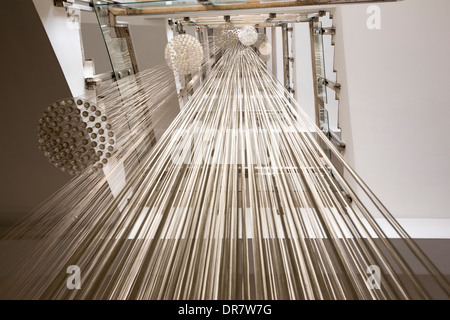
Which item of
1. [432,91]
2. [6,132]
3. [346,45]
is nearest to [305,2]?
[346,45]

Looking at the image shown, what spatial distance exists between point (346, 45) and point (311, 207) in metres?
1.91

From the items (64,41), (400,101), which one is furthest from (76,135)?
(400,101)

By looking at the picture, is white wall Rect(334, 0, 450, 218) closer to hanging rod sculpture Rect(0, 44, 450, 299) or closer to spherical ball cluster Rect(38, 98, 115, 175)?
hanging rod sculpture Rect(0, 44, 450, 299)

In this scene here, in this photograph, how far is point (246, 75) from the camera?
5.98 ft

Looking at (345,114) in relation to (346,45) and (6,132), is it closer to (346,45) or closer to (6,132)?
(346,45)

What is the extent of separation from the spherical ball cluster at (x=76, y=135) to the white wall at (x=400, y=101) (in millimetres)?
1786

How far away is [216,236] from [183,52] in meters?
1.22

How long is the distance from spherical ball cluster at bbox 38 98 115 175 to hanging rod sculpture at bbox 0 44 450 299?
0.18ft

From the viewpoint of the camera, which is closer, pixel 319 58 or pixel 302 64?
pixel 319 58

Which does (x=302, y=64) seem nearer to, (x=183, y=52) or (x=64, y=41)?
(x=183, y=52)

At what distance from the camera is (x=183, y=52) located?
144 centimetres

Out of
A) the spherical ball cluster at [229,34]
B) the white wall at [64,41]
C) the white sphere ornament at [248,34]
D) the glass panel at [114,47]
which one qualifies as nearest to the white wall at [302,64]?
A: the white sphere ornament at [248,34]
